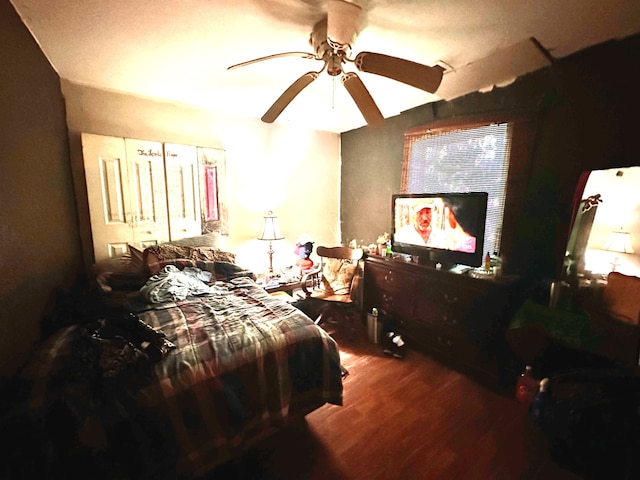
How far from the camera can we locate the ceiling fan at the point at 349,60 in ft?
4.60

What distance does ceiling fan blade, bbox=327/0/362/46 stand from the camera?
1.36m

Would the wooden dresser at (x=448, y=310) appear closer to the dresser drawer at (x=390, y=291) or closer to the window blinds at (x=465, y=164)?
the dresser drawer at (x=390, y=291)

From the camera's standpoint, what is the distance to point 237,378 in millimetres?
1342

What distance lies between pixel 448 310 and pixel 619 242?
3.72 feet

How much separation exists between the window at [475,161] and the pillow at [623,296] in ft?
2.27

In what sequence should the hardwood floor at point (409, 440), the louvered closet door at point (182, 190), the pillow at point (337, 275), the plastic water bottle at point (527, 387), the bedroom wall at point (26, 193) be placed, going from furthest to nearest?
the pillow at point (337, 275) < the louvered closet door at point (182, 190) < the plastic water bottle at point (527, 387) < the hardwood floor at point (409, 440) < the bedroom wall at point (26, 193)

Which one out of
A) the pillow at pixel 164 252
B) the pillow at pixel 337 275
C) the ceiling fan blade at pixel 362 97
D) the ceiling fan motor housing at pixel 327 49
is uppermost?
the ceiling fan motor housing at pixel 327 49

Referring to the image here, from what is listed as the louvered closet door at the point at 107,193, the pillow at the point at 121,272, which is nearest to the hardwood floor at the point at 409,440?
the pillow at the point at 121,272

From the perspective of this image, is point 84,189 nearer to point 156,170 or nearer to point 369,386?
point 156,170

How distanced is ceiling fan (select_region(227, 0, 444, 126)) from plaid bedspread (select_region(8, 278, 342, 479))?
1453mm

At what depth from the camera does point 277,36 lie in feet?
5.48

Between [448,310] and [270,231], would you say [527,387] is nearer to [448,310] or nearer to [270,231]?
[448,310]

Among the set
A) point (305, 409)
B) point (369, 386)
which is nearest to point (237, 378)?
point (305, 409)

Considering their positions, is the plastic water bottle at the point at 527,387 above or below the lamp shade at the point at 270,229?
below
